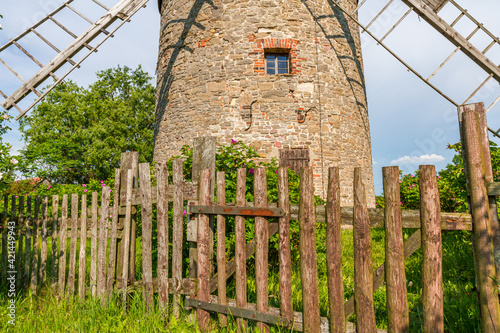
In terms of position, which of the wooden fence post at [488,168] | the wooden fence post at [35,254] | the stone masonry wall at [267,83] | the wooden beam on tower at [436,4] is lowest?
the wooden fence post at [35,254]

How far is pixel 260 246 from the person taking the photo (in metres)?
2.68

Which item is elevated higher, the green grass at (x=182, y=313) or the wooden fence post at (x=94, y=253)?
the wooden fence post at (x=94, y=253)

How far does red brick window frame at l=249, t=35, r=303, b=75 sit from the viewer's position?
8266 millimetres

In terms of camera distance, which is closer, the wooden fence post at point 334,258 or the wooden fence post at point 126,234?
the wooden fence post at point 334,258

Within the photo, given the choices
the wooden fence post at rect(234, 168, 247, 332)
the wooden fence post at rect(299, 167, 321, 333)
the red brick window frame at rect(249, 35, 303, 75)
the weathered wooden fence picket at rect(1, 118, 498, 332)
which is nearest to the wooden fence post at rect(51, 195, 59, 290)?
the weathered wooden fence picket at rect(1, 118, 498, 332)

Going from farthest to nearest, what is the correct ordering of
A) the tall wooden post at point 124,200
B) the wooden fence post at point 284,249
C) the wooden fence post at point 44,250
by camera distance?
the wooden fence post at point 44,250, the tall wooden post at point 124,200, the wooden fence post at point 284,249

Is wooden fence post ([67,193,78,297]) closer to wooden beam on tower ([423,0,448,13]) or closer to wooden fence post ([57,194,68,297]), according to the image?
wooden fence post ([57,194,68,297])

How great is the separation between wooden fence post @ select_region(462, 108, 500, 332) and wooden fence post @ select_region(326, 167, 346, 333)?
2.72ft

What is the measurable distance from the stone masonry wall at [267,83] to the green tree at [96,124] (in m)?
9.66

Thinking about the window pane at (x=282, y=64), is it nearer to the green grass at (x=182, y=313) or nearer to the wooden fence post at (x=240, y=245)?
the green grass at (x=182, y=313)

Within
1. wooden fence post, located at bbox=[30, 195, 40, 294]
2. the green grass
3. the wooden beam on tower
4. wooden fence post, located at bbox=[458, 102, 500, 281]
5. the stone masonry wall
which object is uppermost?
the wooden beam on tower

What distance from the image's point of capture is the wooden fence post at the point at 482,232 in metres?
1.98

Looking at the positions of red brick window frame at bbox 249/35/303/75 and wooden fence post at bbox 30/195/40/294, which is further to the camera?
red brick window frame at bbox 249/35/303/75

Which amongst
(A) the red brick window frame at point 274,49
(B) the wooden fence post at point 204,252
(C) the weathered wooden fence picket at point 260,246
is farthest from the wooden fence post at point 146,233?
(A) the red brick window frame at point 274,49
